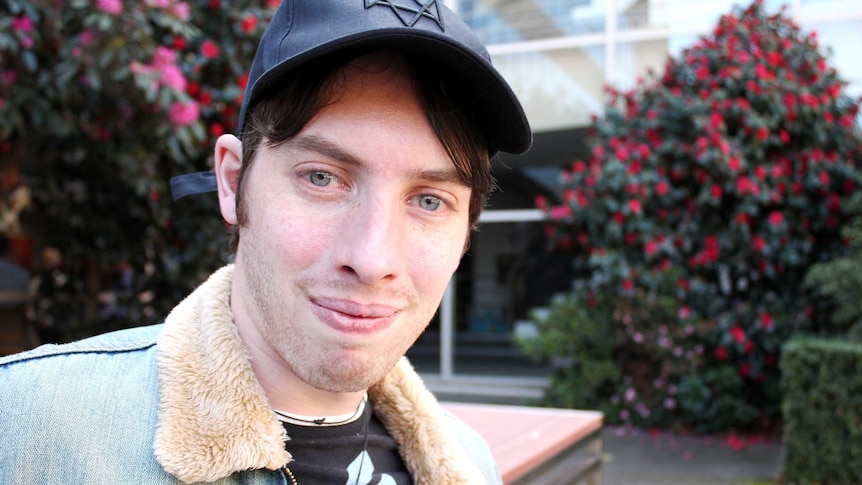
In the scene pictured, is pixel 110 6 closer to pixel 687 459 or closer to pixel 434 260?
pixel 434 260

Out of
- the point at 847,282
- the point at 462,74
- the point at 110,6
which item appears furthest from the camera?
the point at 847,282

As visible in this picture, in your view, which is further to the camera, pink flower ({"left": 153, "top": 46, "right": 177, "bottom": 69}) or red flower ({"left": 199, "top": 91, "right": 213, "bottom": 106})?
red flower ({"left": 199, "top": 91, "right": 213, "bottom": 106})

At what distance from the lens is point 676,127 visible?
658cm

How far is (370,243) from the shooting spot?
3.56ft

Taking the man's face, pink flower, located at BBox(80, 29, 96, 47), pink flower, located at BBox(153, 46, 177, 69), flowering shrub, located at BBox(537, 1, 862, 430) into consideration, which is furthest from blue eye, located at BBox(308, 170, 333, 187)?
flowering shrub, located at BBox(537, 1, 862, 430)

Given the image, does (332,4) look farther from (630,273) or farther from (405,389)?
(630,273)

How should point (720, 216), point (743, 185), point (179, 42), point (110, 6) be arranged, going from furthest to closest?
point (720, 216), point (743, 185), point (179, 42), point (110, 6)

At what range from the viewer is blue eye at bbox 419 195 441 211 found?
3.92 feet

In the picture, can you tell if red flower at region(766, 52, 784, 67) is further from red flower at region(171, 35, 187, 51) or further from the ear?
the ear

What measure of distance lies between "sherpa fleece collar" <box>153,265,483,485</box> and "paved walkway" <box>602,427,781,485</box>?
4.69 m

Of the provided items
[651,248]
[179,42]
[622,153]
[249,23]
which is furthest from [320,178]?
[622,153]

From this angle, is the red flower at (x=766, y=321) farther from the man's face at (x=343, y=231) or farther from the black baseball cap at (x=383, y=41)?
the man's face at (x=343, y=231)

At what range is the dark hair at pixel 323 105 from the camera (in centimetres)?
110

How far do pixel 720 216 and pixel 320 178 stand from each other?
20.1ft
